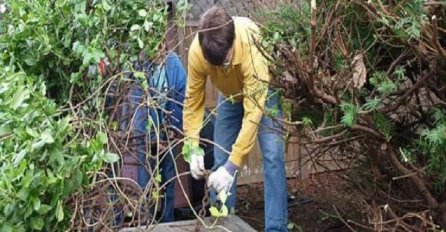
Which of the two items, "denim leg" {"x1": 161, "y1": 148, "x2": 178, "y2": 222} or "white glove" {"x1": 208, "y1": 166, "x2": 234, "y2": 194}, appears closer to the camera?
"white glove" {"x1": 208, "y1": 166, "x2": 234, "y2": 194}

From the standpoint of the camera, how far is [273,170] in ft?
15.8

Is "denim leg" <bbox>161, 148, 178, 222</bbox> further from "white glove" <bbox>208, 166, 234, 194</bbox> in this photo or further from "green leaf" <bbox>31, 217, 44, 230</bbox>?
"green leaf" <bbox>31, 217, 44, 230</bbox>

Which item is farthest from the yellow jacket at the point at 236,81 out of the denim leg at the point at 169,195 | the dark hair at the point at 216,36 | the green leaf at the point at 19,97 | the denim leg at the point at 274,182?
the green leaf at the point at 19,97

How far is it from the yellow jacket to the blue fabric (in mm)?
121

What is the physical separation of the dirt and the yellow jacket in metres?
0.88

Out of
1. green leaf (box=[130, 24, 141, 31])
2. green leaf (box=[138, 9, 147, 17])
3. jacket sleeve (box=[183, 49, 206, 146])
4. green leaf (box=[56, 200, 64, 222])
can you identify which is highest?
green leaf (box=[138, 9, 147, 17])

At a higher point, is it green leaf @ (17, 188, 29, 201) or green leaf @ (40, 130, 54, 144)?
green leaf @ (40, 130, 54, 144)

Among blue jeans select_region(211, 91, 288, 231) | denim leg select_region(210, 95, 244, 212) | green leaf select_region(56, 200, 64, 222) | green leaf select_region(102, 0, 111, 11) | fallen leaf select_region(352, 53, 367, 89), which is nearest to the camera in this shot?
green leaf select_region(56, 200, 64, 222)

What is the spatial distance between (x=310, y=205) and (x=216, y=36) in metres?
2.51

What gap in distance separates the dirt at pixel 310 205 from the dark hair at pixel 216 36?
4.06ft

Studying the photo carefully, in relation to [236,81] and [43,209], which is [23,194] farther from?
[236,81]

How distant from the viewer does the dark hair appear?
4.15m

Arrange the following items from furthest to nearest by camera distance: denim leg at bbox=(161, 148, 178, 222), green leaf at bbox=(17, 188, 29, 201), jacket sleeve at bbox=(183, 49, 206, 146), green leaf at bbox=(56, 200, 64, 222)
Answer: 1. denim leg at bbox=(161, 148, 178, 222)
2. jacket sleeve at bbox=(183, 49, 206, 146)
3. green leaf at bbox=(56, 200, 64, 222)
4. green leaf at bbox=(17, 188, 29, 201)

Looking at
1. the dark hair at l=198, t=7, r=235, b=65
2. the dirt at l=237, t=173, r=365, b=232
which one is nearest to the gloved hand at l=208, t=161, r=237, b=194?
the dark hair at l=198, t=7, r=235, b=65
